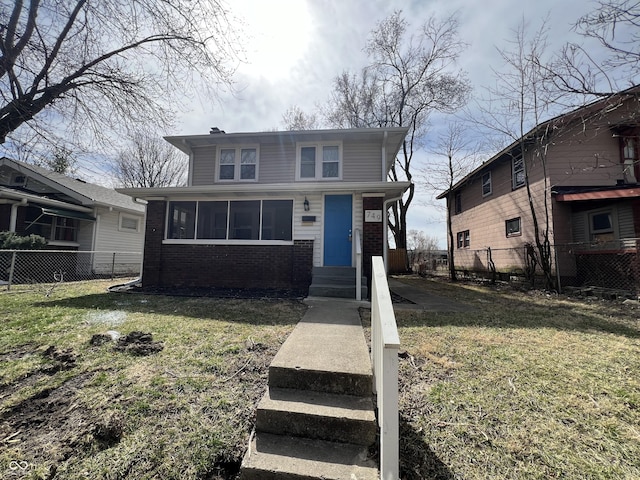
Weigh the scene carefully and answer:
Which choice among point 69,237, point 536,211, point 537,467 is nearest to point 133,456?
point 537,467

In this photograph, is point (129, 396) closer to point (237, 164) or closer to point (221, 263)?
point (221, 263)

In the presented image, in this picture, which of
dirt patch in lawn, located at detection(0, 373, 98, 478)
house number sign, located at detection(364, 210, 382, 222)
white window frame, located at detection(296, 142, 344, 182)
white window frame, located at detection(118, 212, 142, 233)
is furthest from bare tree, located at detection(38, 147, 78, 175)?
white window frame, located at detection(118, 212, 142, 233)

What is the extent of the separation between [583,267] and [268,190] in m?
10.4

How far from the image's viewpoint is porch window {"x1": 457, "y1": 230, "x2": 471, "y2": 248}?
53.6ft

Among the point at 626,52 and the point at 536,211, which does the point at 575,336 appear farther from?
the point at 536,211

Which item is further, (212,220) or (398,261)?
(398,261)

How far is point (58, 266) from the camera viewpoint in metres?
10.8

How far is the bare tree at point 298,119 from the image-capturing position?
20.7m

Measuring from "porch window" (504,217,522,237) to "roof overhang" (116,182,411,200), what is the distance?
7.15 meters

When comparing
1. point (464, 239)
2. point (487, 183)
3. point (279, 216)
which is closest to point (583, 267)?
point (487, 183)

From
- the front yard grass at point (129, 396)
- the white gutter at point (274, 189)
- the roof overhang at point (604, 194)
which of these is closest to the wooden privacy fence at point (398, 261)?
the roof overhang at point (604, 194)

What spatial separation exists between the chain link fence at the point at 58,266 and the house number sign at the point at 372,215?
365 inches

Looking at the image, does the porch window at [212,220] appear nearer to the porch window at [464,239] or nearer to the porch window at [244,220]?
the porch window at [244,220]

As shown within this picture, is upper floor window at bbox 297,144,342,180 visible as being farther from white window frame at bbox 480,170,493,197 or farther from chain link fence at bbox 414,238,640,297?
white window frame at bbox 480,170,493,197
